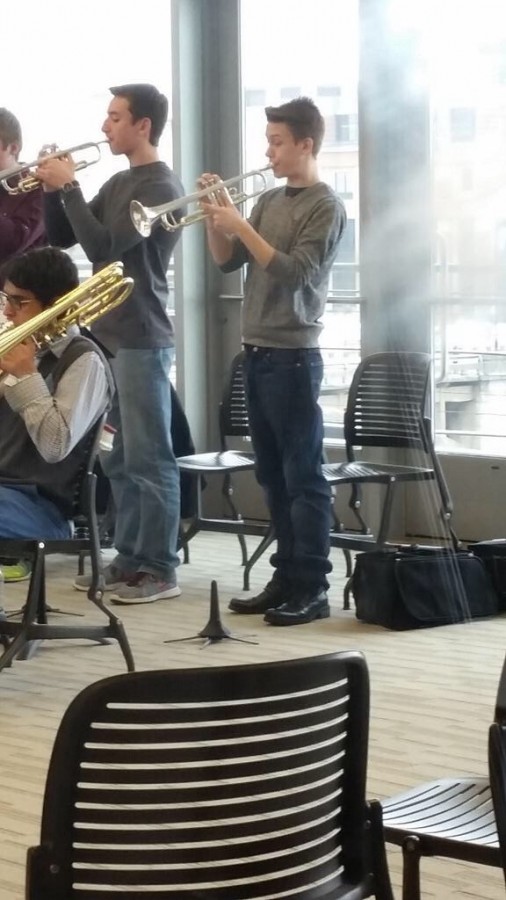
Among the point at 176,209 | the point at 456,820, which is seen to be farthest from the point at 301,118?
the point at 456,820

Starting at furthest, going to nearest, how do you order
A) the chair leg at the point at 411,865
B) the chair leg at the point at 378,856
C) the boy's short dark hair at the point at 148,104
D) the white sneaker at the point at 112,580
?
the white sneaker at the point at 112,580, the boy's short dark hair at the point at 148,104, the chair leg at the point at 411,865, the chair leg at the point at 378,856

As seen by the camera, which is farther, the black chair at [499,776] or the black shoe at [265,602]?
the black shoe at [265,602]

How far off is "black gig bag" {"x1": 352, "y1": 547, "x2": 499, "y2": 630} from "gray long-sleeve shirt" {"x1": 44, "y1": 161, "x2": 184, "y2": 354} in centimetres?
71

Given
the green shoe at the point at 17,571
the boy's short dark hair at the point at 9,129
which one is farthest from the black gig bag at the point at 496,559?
the boy's short dark hair at the point at 9,129

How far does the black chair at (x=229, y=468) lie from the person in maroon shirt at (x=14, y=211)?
58cm

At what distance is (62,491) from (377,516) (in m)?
0.58

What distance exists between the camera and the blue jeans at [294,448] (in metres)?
3.41

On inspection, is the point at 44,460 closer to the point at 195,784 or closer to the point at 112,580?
the point at 112,580

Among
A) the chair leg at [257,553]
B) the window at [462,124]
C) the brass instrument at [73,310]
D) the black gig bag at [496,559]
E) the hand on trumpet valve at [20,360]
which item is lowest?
the chair leg at [257,553]

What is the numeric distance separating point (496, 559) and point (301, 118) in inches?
35.8

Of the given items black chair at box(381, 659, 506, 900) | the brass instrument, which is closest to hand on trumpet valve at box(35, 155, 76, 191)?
the brass instrument

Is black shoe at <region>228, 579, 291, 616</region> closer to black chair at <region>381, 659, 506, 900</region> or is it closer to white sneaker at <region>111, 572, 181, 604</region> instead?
white sneaker at <region>111, 572, 181, 604</region>

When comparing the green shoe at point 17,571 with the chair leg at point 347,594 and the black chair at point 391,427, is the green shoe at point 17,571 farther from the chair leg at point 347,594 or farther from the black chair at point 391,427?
the black chair at point 391,427

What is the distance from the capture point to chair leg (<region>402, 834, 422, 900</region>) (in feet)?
5.02
